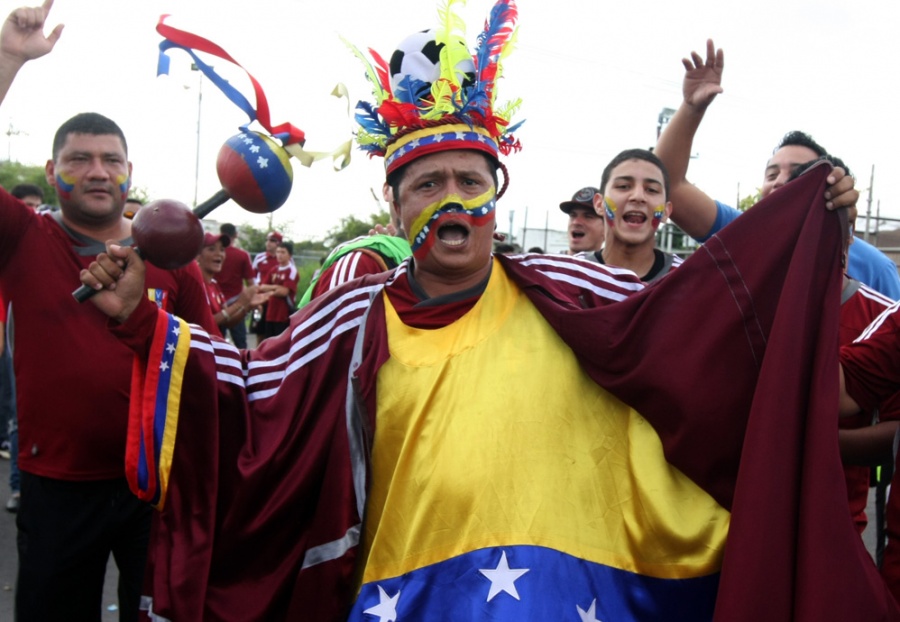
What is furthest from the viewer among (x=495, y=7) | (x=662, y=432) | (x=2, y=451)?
(x=2, y=451)

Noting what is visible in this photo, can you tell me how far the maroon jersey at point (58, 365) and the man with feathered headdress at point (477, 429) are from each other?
0.63 m

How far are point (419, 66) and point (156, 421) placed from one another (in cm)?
148

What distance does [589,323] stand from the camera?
8.10 ft

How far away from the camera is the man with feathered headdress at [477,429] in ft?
7.20

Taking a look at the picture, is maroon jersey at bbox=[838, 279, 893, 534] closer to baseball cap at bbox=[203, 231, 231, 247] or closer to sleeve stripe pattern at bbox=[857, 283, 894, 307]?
sleeve stripe pattern at bbox=[857, 283, 894, 307]

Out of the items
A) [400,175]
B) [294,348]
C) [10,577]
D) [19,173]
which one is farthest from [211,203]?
[19,173]

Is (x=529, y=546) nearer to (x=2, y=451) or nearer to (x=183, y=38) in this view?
(x=183, y=38)

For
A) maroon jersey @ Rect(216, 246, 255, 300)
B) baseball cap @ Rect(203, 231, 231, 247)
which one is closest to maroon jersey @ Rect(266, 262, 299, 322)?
maroon jersey @ Rect(216, 246, 255, 300)

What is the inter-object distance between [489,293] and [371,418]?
561 millimetres

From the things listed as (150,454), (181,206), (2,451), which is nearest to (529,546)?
(150,454)

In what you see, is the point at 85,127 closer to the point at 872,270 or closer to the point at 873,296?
the point at 873,296

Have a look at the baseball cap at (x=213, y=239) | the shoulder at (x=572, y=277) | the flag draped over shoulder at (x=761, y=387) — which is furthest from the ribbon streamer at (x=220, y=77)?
the baseball cap at (x=213, y=239)

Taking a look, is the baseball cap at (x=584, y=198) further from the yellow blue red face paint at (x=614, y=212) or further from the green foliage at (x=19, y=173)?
the green foliage at (x=19, y=173)

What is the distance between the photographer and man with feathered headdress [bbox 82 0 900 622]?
220 centimetres
